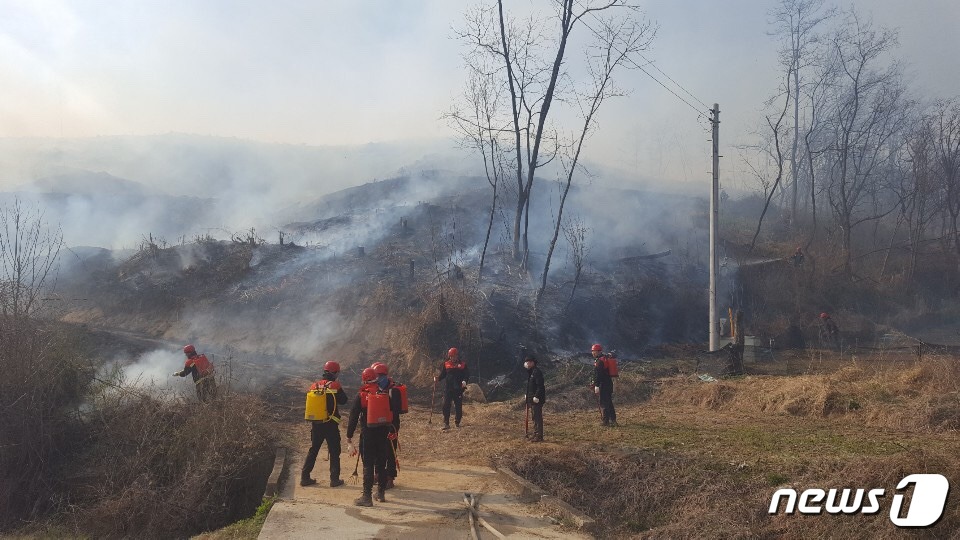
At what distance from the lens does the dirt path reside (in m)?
7.57

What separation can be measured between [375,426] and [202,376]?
5498mm

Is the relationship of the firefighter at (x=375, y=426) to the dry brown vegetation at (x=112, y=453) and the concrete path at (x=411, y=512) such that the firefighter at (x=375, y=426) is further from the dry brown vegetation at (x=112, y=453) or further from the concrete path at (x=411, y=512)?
the dry brown vegetation at (x=112, y=453)

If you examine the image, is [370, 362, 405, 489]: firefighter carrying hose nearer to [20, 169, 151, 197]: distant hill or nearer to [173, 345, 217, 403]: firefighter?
[173, 345, 217, 403]: firefighter

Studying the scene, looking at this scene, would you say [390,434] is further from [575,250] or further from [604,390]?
[575,250]

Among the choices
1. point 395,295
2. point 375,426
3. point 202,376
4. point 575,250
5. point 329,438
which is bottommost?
point 329,438

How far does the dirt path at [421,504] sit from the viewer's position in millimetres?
7574

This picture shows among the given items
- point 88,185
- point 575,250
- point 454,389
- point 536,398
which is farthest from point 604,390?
point 88,185

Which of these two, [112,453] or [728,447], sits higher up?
[728,447]

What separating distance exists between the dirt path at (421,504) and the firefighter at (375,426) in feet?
0.85

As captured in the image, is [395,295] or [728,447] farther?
[395,295]

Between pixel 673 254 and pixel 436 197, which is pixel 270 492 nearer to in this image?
pixel 673 254

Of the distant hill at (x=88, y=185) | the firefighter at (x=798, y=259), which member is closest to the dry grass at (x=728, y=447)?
the firefighter at (x=798, y=259)

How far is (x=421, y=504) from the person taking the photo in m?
8.59

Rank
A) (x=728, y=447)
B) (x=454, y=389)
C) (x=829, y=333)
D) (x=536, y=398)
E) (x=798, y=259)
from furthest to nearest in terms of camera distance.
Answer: (x=798, y=259) < (x=829, y=333) < (x=454, y=389) < (x=536, y=398) < (x=728, y=447)
